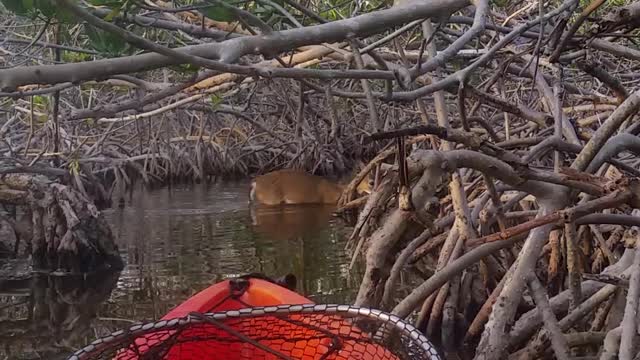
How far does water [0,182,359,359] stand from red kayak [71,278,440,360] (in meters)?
1.82

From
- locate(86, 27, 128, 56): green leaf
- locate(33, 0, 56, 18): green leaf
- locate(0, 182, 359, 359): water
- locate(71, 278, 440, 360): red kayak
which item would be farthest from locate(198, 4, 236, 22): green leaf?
locate(0, 182, 359, 359): water

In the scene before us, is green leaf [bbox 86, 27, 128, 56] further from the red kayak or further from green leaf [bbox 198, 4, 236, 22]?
the red kayak

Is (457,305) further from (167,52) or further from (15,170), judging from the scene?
(15,170)

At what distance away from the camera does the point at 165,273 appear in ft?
19.5

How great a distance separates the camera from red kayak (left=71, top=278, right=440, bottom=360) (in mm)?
2248

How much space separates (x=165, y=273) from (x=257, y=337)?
343 cm

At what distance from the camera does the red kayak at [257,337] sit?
7.38 feet

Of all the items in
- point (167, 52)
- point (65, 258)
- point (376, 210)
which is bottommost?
point (65, 258)

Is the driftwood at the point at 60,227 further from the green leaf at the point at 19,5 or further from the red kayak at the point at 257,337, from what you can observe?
the green leaf at the point at 19,5

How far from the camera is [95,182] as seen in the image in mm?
9758

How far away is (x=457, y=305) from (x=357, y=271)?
1688 mm

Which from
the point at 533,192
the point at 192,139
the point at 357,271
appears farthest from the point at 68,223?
the point at 192,139

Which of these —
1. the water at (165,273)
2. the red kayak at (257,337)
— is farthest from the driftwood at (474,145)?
the water at (165,273)

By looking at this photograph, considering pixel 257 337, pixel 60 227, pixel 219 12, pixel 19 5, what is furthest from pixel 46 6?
pixel 60 227
